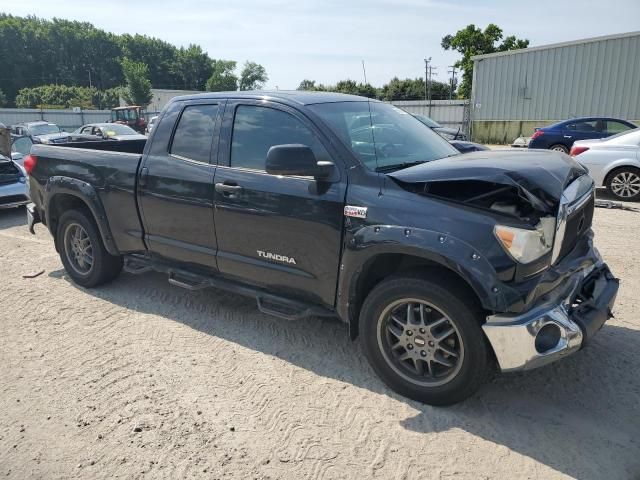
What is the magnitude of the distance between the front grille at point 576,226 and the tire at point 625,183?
6.90m

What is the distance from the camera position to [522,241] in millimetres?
2727

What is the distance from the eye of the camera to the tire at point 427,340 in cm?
290

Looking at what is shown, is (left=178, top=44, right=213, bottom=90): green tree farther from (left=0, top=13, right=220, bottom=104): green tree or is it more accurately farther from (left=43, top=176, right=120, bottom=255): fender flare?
(left=43, top=176, right=120, bottom=255): fender flare

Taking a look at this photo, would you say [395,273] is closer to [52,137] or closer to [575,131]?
[575,131]

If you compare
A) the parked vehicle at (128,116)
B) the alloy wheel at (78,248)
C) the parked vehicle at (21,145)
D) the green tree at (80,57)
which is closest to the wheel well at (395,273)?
the alloy wheel at (78,248)

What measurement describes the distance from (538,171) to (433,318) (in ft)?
3.52

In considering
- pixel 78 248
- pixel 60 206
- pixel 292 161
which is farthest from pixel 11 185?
pixel 292 161

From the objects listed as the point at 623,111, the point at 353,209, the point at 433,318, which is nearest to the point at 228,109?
the point at 353,209

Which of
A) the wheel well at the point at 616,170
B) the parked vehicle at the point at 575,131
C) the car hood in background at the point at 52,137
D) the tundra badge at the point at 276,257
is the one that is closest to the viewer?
the tundra badge at the point at 276,257

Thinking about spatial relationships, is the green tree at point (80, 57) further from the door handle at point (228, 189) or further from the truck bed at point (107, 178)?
the door handle at point (228, 189)

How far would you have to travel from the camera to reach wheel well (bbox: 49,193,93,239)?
5.25 meters

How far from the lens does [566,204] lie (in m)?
2.95

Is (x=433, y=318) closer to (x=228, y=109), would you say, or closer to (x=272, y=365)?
(x=272, y=365)

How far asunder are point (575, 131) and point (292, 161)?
1370 cm
